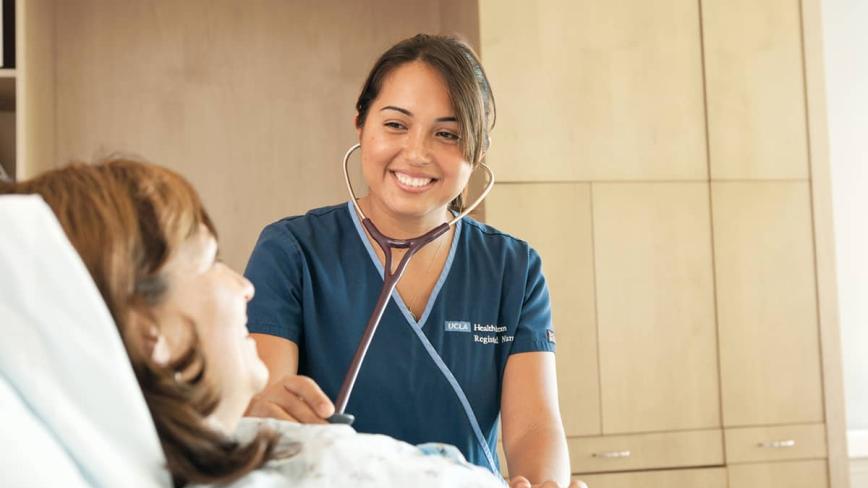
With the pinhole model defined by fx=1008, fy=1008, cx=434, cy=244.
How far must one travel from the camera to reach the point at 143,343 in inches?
31.0

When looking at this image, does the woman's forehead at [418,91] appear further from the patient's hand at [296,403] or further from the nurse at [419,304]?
the patient's hand at [296,403]

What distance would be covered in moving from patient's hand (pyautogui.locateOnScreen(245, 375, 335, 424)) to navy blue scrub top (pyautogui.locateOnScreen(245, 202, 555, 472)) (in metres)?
0.33

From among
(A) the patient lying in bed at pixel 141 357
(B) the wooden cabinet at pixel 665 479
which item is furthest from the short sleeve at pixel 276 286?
(B) the wooden cabinet at pixel 665 479

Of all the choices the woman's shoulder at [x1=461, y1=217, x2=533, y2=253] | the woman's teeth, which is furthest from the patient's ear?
the woman's shoulder at [x1=461, y1=217, x2=533, y2=253]

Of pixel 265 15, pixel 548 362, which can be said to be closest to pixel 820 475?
Answer: pixel 548 362

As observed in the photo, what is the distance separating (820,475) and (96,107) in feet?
7.66

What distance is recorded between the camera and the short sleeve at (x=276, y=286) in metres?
1.58

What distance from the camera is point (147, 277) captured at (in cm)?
79

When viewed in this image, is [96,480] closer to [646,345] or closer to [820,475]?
[646,345]

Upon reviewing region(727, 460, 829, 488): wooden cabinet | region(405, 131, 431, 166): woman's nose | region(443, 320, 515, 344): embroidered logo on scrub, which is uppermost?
region(405, 131, 431, 166): woman's nose

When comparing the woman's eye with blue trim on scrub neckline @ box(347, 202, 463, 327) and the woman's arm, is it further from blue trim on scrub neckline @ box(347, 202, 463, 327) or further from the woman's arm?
the woman's arm

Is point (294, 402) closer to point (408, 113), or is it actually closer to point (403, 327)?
point (403, 327)

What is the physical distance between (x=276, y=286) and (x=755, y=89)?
5.73 feet

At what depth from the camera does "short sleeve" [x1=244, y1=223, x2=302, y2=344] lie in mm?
1583
